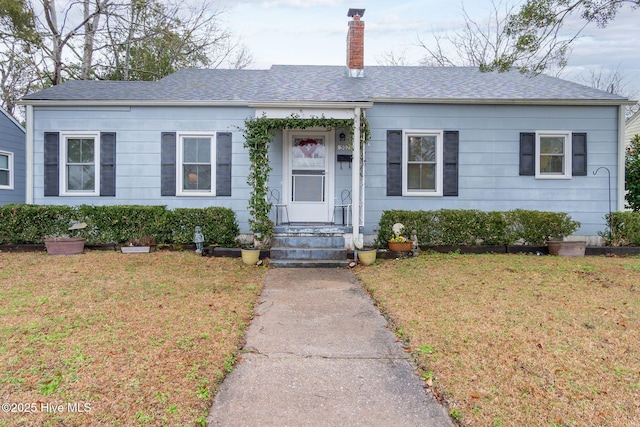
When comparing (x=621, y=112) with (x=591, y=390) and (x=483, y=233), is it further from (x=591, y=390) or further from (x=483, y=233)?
(x=591, y=390)

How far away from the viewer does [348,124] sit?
8180mm

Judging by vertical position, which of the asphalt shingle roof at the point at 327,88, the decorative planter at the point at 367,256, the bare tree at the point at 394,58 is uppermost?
the bare tree at the point at 394,58

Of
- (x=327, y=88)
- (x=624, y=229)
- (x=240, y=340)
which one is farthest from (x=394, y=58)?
(x=240, y=340)

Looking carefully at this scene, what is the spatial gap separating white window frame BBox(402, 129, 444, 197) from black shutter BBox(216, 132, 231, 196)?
13.1ft

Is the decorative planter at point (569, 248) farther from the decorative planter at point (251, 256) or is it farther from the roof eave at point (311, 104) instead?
the decorative planter at point (251, 256)

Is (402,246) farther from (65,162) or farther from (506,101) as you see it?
(65,162)

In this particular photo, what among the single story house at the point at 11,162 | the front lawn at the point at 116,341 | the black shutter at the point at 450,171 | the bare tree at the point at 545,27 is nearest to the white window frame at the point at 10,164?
the single story house at the point at 11,162

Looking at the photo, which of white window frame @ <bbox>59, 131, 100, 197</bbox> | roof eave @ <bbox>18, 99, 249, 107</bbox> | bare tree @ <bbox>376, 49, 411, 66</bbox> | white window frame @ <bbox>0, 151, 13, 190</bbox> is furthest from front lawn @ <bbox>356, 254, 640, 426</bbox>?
bare tree @ <bbox>376, 49, 411, 66</bbox>

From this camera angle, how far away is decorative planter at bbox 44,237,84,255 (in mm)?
8031

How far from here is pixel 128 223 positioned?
8.46 metres

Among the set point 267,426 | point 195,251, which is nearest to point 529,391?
point 267,426

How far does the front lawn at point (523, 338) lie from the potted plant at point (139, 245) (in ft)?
15.6

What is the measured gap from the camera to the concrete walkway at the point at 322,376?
2.47m

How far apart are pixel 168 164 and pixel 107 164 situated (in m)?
1.39
